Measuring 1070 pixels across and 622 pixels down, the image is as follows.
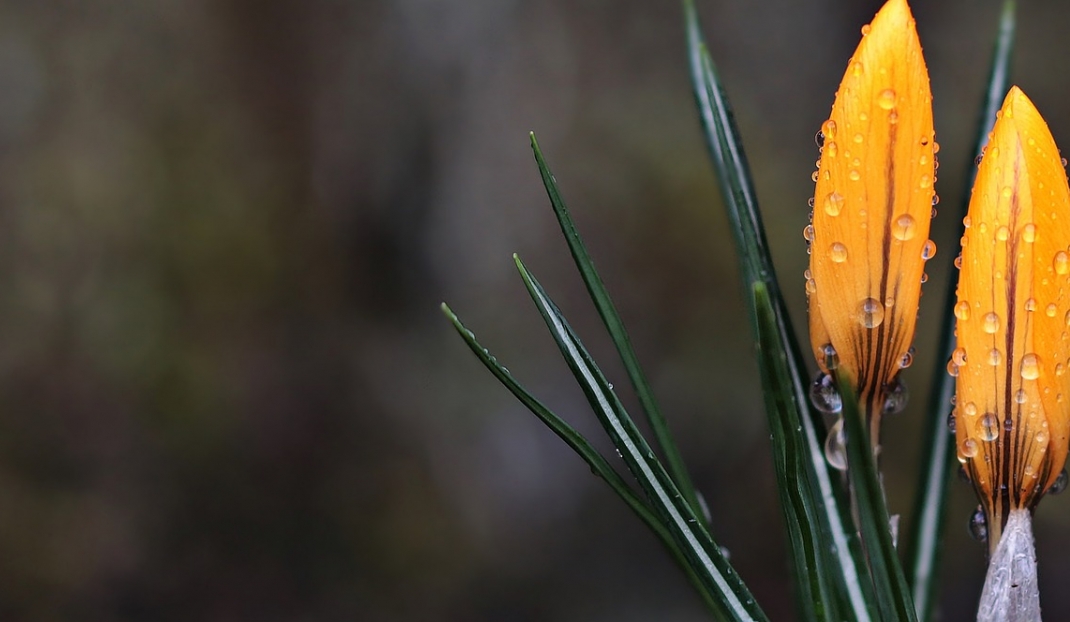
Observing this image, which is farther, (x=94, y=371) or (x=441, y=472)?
(x=441, y=472)

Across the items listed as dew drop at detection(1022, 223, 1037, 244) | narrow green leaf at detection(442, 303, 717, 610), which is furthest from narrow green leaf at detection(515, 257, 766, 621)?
dew drop at detection(1022, 223, 1037, 244)

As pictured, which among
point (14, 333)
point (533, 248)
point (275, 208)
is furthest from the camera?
point (533, 248)

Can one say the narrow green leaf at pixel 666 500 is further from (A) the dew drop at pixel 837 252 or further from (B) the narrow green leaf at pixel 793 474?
(A) the dew drop at pixel 837 252

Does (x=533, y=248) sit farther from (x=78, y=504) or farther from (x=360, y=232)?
(x=78, y=504)

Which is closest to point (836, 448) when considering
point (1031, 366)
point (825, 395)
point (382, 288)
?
point (825, 395)

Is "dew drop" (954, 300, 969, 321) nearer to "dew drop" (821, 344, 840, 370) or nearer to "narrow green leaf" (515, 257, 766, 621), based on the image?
"dew drop" (821, 344, 840, 370)

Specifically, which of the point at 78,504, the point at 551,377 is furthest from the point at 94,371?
the point at 551,377

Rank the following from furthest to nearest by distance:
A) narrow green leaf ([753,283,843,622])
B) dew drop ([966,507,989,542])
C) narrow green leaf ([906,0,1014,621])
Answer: narrow green leaf ([906,0,1014,621]), dew drop ([966,507,989,542]), narrow green leaf ([753,283,843,622])
